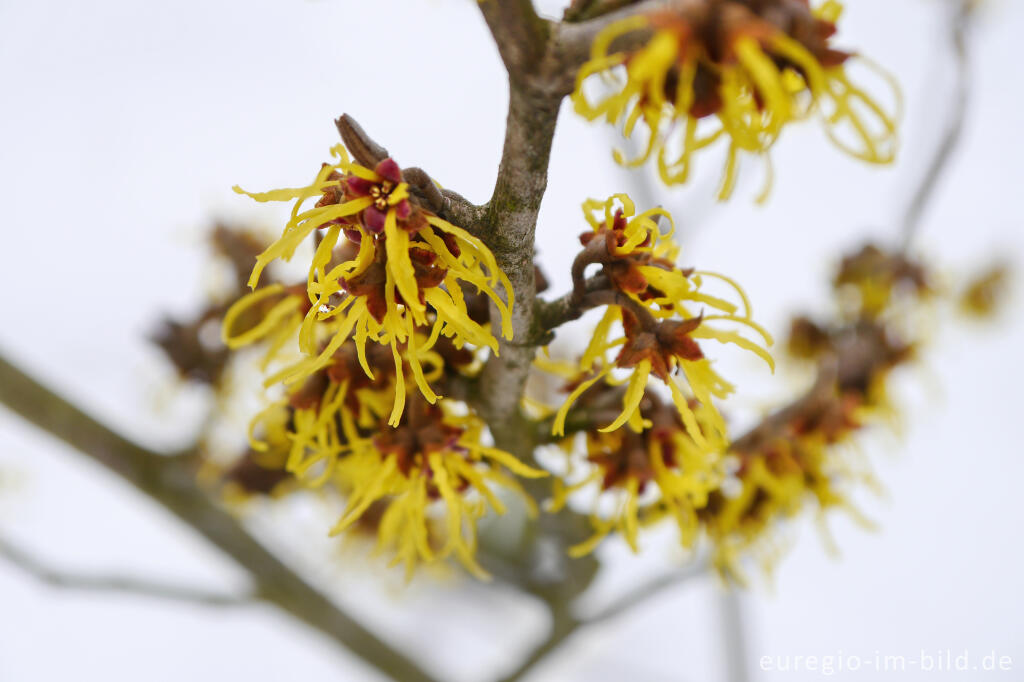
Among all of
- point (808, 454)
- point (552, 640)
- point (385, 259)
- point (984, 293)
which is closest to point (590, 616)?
point (552, 640)

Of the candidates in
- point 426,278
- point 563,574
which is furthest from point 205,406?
point 426,278

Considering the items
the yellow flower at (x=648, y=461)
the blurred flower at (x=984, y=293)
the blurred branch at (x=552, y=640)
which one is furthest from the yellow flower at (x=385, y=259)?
the blurred flower at (x=984, y=293)

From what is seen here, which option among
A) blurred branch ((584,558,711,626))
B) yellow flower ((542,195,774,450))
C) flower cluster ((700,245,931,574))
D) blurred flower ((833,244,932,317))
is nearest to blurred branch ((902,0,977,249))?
blurred flower ((833,244,932,317))

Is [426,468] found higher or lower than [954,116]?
lower

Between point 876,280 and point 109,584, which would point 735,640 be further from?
point 109,584

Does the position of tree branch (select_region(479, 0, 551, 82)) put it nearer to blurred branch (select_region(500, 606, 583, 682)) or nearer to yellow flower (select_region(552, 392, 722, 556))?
yellow flower (select_region(552, 392, 722, 556))
